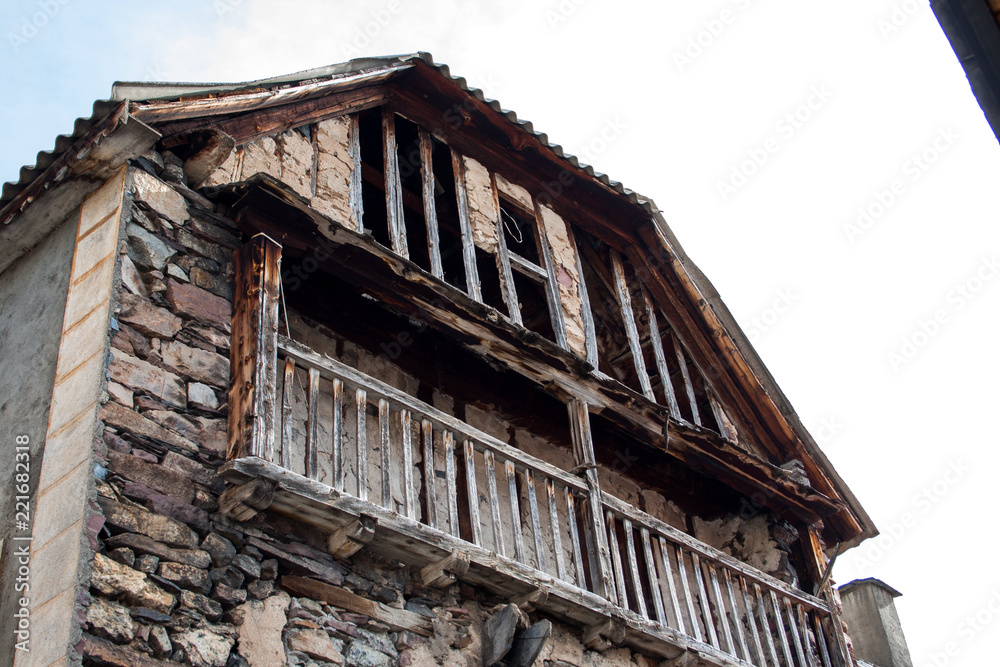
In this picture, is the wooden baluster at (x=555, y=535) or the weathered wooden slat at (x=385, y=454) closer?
the weathered wooden slat at (x=385, y=454)

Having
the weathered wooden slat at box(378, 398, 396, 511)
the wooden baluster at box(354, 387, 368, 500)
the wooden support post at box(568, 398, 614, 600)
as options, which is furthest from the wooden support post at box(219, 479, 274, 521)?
the wooden support post at box(568, 398, 614, 600)

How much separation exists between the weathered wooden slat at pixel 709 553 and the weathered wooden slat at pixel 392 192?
2.36m

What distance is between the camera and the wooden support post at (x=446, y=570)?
636 cm

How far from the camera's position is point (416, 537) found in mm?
6191

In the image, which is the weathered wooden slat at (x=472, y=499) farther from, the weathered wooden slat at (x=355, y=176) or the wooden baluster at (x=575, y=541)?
the weathered wooden slat at (x=355, y=176)

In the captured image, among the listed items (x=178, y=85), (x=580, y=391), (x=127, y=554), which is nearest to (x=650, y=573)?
(x=580, y=391)

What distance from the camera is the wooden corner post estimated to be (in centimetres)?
584

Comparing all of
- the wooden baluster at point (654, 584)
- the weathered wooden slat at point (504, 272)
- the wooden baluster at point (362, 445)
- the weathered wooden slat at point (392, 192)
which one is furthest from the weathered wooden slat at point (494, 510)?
the weathered wooden slat at point (392, 192)

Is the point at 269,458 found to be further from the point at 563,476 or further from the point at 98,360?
the point at 563,476

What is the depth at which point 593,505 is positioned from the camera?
7.62m

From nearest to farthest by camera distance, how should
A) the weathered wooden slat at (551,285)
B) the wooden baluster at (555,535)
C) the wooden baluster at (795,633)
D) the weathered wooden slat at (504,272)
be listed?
the wooden baluster at (555,535) → the wooden baluster at (795,633) → the weathered wooden slat at (504,272) → the weathered wooden slat at (551,285)

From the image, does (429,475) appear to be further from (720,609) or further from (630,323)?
(630,323)

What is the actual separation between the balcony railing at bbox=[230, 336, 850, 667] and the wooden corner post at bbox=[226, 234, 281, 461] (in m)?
0.08

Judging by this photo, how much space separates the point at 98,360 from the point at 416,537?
6.46ft
